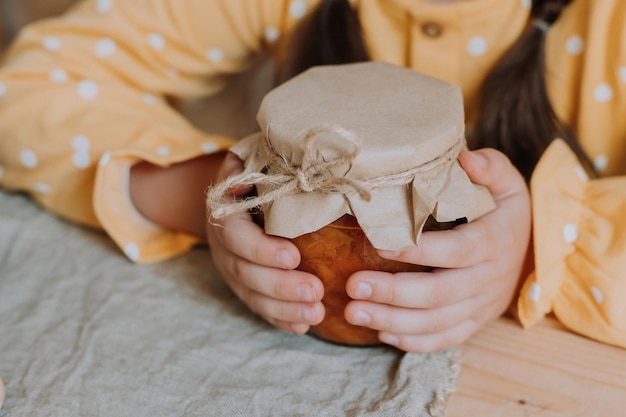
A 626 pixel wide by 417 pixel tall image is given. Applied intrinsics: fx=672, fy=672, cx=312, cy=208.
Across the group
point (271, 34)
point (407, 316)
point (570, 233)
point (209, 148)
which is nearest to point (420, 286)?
point (407, 316)

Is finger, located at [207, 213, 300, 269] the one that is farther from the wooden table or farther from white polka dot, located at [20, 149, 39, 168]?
white polka dot, located at [20, 149, 39, 168]

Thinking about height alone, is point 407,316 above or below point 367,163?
below

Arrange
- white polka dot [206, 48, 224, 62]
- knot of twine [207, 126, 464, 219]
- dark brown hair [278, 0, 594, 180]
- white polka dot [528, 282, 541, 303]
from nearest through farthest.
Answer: knot of twine [207, 126, 464, 219], white polka dot [528, 282, 541, 303], dark brown hair [278, 0, 594, 180], white polka dot [206, 48, 224, 62]

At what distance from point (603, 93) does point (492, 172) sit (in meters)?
0.20

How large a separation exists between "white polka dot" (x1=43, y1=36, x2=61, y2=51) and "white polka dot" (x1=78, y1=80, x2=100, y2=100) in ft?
0.17

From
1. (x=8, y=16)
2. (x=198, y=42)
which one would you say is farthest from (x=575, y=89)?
(x=8, y=16)

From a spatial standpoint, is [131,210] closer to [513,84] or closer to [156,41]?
[156,41]

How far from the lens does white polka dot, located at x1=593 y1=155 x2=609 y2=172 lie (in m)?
0.55

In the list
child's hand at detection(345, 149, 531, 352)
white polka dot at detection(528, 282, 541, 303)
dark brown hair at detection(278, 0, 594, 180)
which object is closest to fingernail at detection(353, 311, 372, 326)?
child's hand at detection(345, 149, 531, 352)

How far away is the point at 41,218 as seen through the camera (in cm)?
58

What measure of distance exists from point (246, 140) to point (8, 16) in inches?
30.8

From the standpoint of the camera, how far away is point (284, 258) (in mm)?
376

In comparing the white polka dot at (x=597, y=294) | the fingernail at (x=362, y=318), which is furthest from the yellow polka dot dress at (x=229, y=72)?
the fingernail at (x=362, y=318)

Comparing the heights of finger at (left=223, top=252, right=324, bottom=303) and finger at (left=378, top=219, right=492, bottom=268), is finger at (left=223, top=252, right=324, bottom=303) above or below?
below
